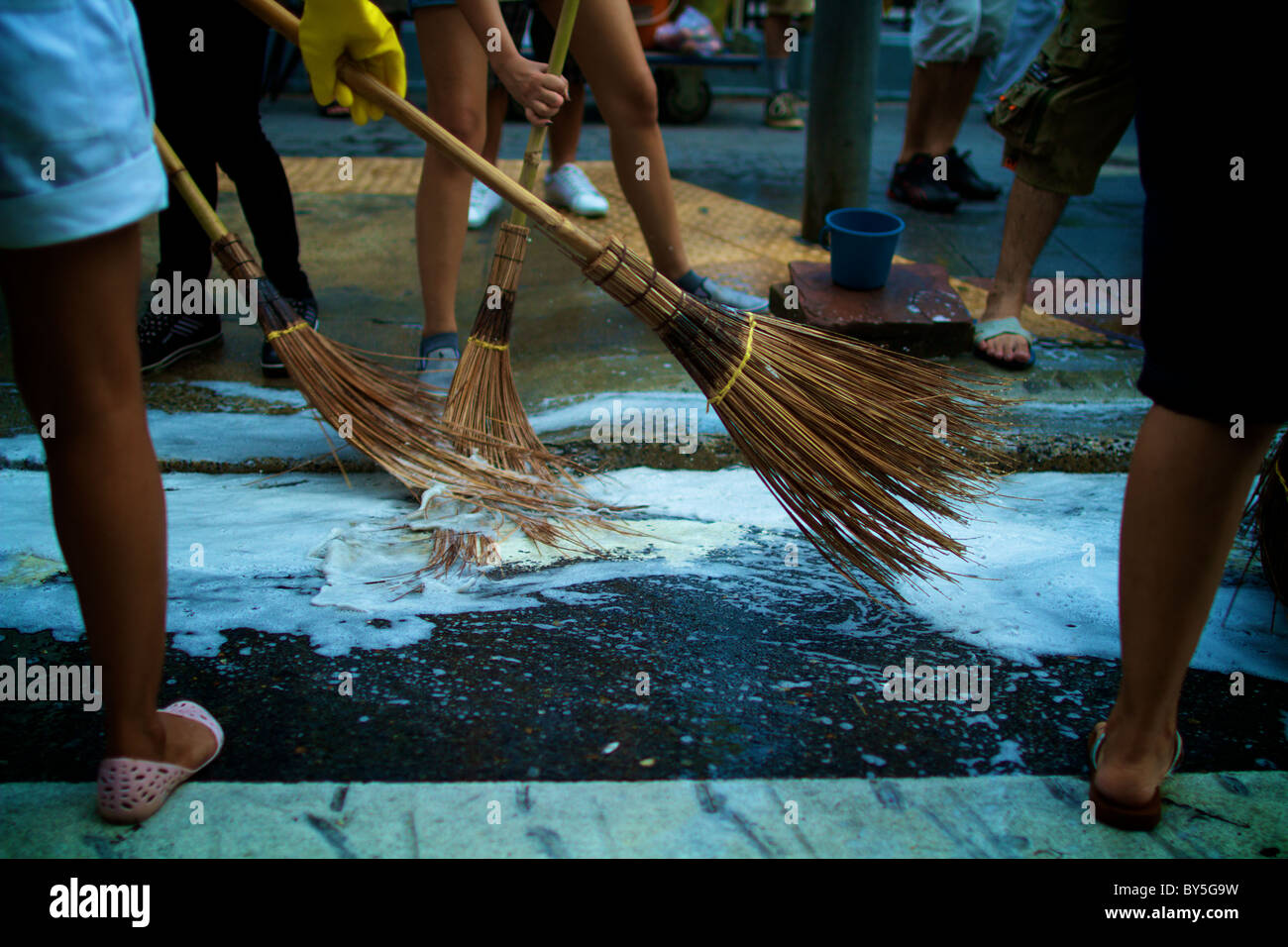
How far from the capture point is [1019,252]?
277 centimetres

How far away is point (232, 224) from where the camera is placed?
353 centimetres

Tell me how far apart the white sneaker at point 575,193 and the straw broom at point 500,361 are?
1.33 meters

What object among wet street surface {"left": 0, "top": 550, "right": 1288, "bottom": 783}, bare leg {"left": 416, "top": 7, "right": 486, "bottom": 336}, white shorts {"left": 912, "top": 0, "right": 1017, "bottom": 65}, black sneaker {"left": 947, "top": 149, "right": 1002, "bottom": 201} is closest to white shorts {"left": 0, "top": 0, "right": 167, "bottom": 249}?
wet street surface {"left": 0, "top": 550, "right": 1288, "bottom": 783}

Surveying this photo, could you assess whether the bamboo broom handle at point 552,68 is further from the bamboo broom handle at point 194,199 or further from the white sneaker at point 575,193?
the white sneaker at point 575,193

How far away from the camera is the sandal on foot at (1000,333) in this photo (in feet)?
8.83

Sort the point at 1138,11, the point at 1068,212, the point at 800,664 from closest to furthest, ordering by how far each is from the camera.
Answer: the point at 1138,11
the point at 800,664
the point at 1068,212

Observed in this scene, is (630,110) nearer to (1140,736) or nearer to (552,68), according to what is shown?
(552,68)

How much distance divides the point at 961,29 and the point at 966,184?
648 mm

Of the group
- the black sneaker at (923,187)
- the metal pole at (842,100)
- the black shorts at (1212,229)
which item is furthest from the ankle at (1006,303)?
the black shorts at (1212,229)

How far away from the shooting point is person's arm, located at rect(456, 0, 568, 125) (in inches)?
79.7

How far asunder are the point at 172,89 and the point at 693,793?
2.15m

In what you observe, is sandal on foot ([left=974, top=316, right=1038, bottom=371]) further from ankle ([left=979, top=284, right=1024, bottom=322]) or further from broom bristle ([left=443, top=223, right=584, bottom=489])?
broom bristle ([left=443, top=223, right=584, bottom=489])
